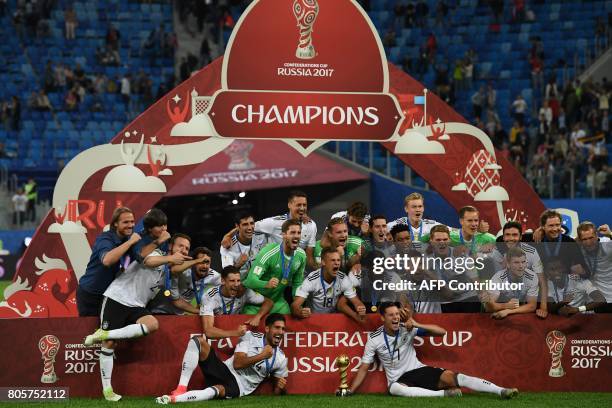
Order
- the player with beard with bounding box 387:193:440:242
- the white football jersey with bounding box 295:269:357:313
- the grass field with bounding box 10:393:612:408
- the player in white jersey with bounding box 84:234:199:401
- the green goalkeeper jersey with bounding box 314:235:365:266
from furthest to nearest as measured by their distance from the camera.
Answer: the player with beard with bounding box 387:193:440:242
the green goalkeeper jersey with bounding box 314:235:365:266
the white football jersey with bounding box 295:269:357:313
the player in white jersey with bounding box 84:234:199:401
the grass field with bounding box 10:393:612:408

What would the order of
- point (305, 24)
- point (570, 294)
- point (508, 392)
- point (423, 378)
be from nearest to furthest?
point (508, 392), point (423, 378), point (570, 294), point (305, 24)

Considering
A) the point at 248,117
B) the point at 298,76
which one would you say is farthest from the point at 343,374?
the point at 298,76

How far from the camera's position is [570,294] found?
1197cm

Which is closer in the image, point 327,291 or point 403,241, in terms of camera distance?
point 327,291

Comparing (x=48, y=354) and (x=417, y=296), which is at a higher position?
(x=417, y=296)

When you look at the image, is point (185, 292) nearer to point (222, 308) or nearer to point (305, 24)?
point (222, 308)

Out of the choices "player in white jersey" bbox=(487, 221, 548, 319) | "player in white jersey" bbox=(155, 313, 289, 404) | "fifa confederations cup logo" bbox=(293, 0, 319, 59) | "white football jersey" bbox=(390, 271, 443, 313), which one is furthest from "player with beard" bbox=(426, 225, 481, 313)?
"fifa confederations cup logo" bbox=(293, 0, 319, 59)

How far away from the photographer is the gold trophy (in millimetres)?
11523

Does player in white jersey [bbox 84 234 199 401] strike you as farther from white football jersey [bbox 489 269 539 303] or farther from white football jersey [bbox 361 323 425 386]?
white football jersey [bbox 489 269 539 303]

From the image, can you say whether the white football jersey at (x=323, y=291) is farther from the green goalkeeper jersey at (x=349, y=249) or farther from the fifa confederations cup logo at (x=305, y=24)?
the fifa confederations cup logo at (x=305, y=24)

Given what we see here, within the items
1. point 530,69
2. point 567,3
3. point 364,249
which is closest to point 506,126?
point 530,69

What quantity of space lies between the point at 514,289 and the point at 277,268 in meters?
2.31

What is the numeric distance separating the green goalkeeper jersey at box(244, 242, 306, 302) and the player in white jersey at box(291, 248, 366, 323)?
175 millimetres

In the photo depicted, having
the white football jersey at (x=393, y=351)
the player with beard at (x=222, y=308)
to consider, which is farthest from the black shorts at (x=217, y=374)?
the white football jersey at (x=393, y=351)
